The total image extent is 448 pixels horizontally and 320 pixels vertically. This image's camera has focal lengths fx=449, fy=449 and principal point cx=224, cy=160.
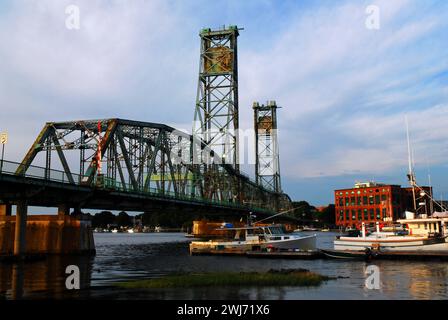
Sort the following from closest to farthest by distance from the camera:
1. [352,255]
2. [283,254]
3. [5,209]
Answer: [352,255]
[283,254]
[5,209]

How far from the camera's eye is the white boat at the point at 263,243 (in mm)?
63609

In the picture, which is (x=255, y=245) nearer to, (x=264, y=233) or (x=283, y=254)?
(x=264, y=233)

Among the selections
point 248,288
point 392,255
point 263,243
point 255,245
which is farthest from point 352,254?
point 248,288

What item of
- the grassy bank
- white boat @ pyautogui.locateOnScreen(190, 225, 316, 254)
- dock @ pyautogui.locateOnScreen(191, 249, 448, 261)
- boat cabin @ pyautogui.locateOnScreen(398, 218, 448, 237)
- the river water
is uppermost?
boat cabin @ pyautogui.locateOnScreen(398, 218, 448, 237)

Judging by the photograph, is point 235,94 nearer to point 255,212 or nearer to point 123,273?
point 255,212

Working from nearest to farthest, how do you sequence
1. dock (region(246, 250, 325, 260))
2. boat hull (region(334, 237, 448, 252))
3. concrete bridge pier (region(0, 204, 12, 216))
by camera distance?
boat hull (region(334, 237, 448, 252)) < dock (region(246, 250, 325, 260)) < concrete bridge pier (region(0, 204, 12, 216))

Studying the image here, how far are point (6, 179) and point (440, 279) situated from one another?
43365 mm

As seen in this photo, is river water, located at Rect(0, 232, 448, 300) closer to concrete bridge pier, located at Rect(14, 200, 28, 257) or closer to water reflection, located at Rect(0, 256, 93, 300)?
water reflection, located at Rect(0, 256, 93, 300)

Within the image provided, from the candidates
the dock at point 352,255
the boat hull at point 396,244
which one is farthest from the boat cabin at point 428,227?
the dock at point 352,255

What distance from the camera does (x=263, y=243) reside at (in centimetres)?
6494

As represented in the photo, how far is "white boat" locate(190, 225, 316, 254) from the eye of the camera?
63609 mm

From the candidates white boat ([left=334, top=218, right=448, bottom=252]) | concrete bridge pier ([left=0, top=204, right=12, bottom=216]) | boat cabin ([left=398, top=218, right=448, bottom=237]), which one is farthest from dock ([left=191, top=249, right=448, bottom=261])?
concrete bridge pier ([left=0, top=204, right=12, bottom=216])

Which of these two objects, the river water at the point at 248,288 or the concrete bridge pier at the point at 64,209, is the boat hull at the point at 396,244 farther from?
the concrete bridge pier at the point at 64,209
